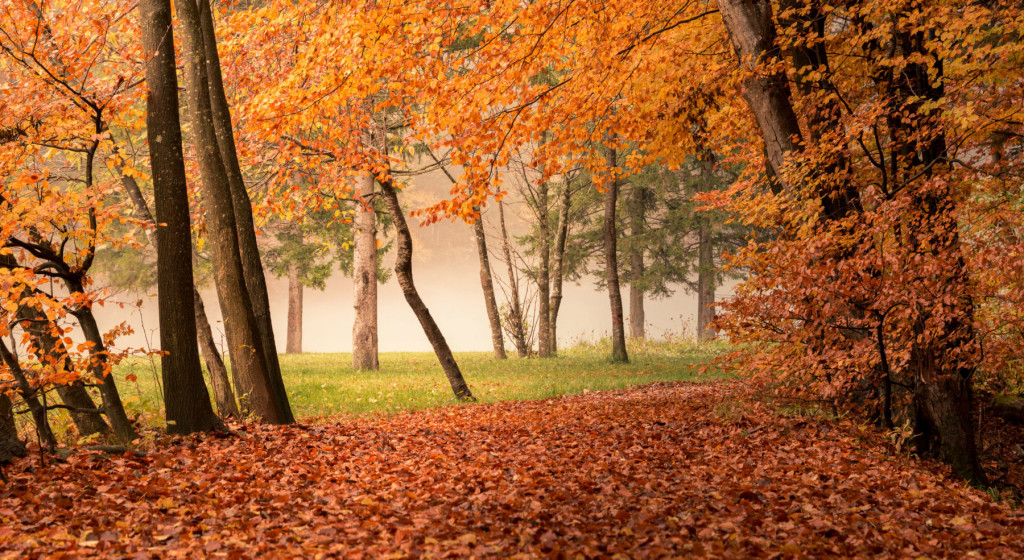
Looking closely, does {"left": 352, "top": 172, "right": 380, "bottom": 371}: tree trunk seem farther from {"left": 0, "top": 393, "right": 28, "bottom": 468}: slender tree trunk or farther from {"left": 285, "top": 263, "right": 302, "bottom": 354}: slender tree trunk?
{"left": 0, "top": 393, "right": 28, "bottom": 468}: slender tree trunk

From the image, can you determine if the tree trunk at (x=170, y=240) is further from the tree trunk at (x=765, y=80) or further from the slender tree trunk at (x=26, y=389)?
the tree trunk at (x=765, y=80)

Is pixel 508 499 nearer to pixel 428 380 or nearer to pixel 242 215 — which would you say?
pixel 242 215

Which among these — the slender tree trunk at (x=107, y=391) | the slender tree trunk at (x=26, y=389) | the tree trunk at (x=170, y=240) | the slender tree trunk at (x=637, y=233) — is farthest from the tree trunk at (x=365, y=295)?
the slender tree trunk at (x=637, y=233)

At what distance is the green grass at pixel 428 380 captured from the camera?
10.7 meters

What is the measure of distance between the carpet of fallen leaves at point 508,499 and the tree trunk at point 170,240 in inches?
15.7

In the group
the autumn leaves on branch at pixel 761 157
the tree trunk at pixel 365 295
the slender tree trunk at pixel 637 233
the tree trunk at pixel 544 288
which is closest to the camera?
the autumn leaves on branch at pixel 761 157

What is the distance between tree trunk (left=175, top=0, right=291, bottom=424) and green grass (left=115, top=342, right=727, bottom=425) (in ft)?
3.56

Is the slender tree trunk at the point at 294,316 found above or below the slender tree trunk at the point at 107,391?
above

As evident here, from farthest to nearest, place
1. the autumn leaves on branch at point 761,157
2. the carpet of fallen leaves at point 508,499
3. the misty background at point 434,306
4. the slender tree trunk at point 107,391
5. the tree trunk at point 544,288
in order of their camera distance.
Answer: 1. the misty background at point 434,306
2. the tree trunk at point 544,288
3. the slender tree trunk at point 107,391
4. the autumn leaves on branch at point 761,157
5. the carpet of fallen leaves at point 508,499

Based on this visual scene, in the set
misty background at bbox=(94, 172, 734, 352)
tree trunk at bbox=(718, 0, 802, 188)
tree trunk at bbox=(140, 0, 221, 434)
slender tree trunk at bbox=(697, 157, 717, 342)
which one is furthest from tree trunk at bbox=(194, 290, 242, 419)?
misty background at bbox=(94, 172, 734, 352)

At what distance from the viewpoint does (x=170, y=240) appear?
6109 mm

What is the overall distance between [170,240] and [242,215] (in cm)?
143

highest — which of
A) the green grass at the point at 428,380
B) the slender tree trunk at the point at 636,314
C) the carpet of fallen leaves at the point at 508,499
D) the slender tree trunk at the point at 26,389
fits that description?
the slender tree trunk at the point at 636,314

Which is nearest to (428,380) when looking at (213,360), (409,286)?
(409,286)
